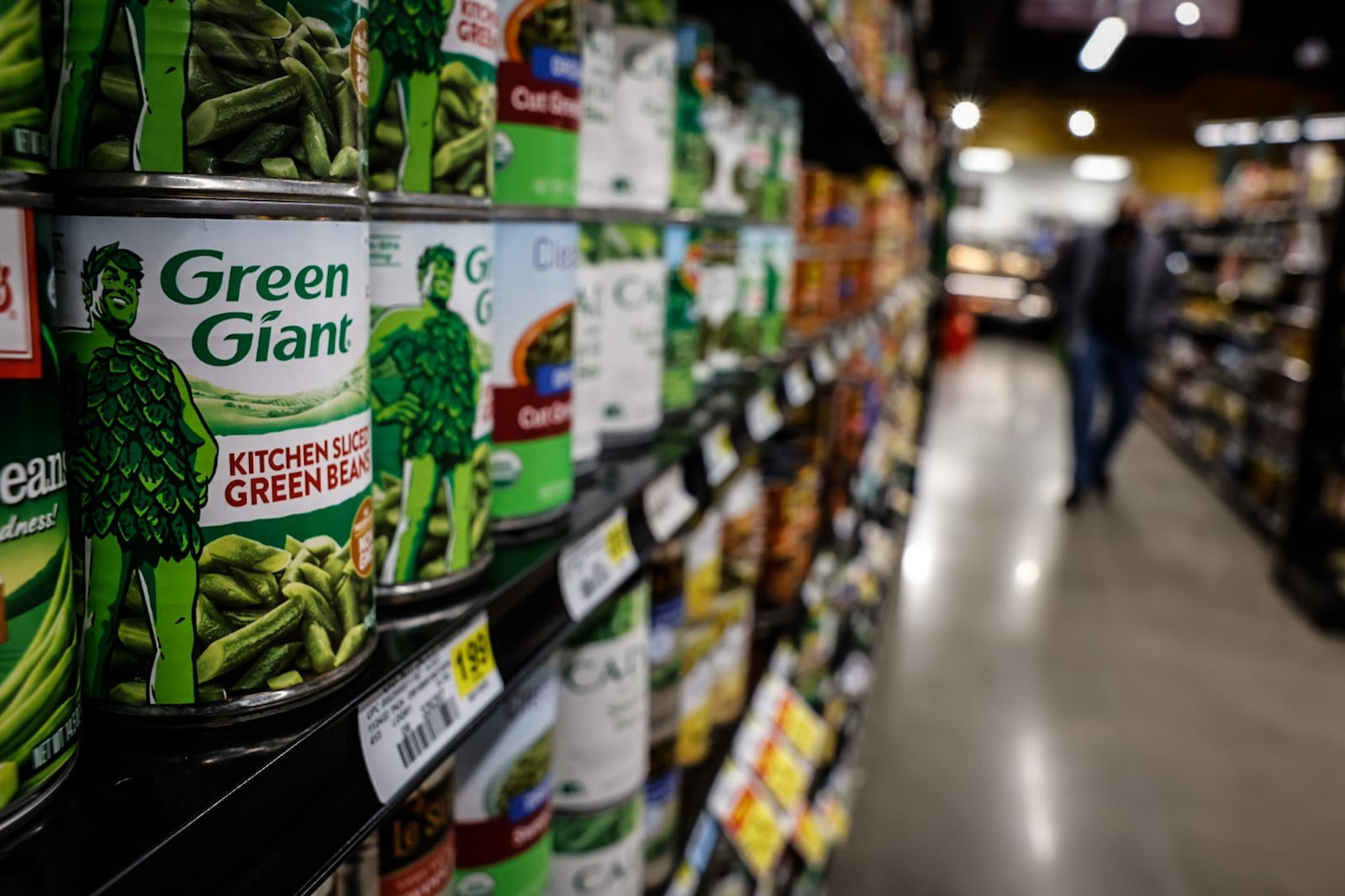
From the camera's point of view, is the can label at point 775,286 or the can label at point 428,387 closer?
the can label at point 428,387

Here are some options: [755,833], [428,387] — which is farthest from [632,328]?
[755,833]

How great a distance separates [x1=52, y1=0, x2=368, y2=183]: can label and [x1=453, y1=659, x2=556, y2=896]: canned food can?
472mm

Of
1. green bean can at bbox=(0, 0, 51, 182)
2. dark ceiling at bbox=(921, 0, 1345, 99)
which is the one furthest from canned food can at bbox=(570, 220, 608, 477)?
dark ceiling at bbox=(921, 0, 1345, 99)

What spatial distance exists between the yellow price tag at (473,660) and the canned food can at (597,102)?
1.33ft

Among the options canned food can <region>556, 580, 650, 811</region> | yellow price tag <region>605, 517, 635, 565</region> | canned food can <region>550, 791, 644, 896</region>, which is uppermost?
yellow price tag <region>605, 517, 635, 565</region>

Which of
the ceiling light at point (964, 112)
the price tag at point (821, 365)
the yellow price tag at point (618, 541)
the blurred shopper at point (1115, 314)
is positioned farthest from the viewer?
the ceiling light at point (964, 112)

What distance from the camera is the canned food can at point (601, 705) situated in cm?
92

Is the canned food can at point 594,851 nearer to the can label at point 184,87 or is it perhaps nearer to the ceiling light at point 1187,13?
the can label at point 184,87

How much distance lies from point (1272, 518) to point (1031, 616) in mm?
2268

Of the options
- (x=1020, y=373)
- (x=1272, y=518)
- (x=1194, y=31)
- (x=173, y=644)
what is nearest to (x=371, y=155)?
(x=173, y=644)

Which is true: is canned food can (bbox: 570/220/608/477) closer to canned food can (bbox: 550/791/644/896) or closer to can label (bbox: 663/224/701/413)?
can label (bbox: 663/224/701/413)

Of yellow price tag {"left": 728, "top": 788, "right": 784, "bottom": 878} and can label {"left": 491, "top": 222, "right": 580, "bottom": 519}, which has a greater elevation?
can label {"left": 491, "top": 222, "right": 580, "bottom": 519}

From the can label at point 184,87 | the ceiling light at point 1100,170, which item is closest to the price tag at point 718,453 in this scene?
the can label at point 184,87

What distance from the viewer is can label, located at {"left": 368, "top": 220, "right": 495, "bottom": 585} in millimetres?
559
